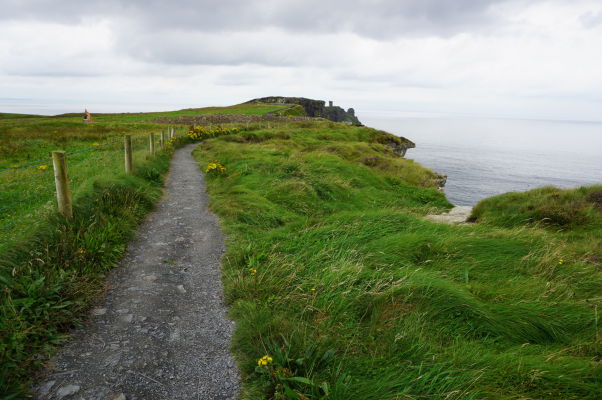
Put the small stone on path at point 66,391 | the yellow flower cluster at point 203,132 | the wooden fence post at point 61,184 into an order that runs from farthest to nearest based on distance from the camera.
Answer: the yellow flower cluster at point 203,132 → the wooden fence post at point 61,184 → the small stone on path at point 66,391

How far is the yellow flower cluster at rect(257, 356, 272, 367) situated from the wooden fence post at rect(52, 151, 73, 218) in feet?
18.9

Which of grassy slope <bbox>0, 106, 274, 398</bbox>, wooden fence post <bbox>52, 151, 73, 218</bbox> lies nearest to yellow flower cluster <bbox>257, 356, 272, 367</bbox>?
grassy slope <bbox>0, 106, 274, 398</bbox>

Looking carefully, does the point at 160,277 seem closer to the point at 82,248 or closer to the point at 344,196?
the point at 82,248

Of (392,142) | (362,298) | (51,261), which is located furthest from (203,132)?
(362,298)

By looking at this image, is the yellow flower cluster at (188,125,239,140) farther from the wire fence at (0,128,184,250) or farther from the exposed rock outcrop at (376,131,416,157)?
the exposed rock outcrop at (376,131,416,157)

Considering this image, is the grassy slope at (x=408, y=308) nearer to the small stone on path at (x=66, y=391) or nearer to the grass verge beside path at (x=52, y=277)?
the small stone on path at (x=66, y=391)

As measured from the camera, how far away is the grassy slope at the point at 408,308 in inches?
140

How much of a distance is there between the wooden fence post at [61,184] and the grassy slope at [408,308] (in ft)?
11.8

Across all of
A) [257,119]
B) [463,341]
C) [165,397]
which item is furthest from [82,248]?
[257,119]

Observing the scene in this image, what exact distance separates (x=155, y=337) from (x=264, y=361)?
1926 mm

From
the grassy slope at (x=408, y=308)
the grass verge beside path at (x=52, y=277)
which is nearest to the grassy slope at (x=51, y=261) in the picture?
the grass verge beside path at (x=52, y=277)

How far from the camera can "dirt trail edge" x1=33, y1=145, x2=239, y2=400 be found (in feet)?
12.3

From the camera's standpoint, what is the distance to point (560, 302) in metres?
5.08

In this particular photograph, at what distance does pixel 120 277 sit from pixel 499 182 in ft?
157
